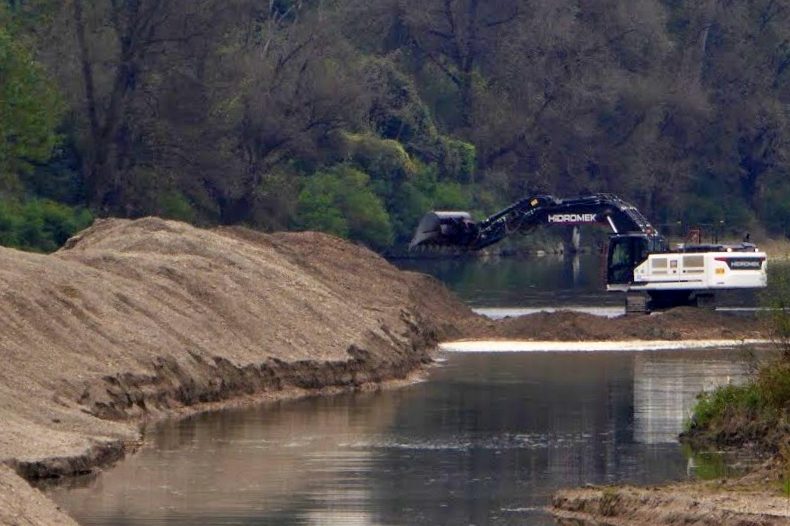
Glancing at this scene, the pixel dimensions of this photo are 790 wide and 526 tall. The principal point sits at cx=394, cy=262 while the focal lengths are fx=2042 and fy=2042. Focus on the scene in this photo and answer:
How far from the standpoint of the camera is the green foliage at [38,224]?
68500 mm

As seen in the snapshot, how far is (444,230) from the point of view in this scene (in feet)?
178

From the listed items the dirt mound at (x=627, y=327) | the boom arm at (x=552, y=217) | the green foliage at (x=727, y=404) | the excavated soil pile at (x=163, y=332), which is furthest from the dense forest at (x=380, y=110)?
the green foliage at (x=727, y=404)

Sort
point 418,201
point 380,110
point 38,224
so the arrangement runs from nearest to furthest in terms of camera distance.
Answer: point 38,224
point 418,201
point 380,110

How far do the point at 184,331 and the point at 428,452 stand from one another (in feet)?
28.9

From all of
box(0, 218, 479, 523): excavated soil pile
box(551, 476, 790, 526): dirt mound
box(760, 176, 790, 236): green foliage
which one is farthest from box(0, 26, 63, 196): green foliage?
box(760, 176, 790, 236): green foliage

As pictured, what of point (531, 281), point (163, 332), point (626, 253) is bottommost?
point (163, 332)

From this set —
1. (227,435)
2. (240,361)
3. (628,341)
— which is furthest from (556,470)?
(628,341)

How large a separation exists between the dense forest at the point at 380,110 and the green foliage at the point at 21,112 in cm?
10

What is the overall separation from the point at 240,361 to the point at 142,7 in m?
45.3

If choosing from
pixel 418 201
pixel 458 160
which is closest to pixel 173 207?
pixel 418 201

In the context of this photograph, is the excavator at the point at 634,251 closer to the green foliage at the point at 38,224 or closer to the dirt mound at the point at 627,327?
the dirt mound at the point at 627,327

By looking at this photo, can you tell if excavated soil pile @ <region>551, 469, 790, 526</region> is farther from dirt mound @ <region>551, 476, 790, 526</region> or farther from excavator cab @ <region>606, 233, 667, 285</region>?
excavator cab @ <region>606, 233, 667, 285</region>

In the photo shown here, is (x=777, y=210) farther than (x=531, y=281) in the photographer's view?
Yes

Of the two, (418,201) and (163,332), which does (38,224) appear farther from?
(163,332)
